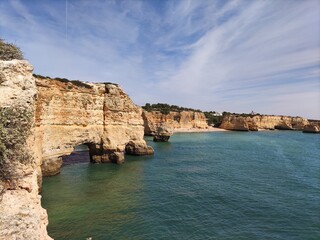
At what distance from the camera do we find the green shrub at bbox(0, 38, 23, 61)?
10133 millimetres

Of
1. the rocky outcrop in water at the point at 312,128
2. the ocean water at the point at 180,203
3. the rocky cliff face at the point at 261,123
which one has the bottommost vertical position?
the ocean water at the point at 180,203

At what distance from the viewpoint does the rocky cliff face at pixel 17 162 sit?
6.75m

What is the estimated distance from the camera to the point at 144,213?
1652 cm

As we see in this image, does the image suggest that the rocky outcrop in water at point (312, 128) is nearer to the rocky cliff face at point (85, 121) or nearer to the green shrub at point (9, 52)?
the rocky cliff face at point (85, 121)

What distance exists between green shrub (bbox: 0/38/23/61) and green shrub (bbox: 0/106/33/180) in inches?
138

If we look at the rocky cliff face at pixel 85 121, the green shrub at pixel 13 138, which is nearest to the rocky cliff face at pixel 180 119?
the rocky cliff face at pixel 85 121

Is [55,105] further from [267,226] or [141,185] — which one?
[267,226]

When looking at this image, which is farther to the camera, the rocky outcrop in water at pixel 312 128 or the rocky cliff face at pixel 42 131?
the rocky outcrop in water at pixel 312 128

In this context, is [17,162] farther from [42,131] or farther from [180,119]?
[180,119]

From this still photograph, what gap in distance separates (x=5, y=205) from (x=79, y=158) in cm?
2916

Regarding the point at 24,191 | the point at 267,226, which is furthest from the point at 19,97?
the point at 267,226

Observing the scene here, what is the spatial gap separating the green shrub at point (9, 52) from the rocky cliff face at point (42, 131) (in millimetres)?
1917

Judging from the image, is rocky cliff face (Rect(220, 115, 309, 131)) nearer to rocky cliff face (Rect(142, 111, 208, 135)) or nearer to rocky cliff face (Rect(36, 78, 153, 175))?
rocky cliff face (Rect(142, 111, 208, 135))

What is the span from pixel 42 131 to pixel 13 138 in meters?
16.4
